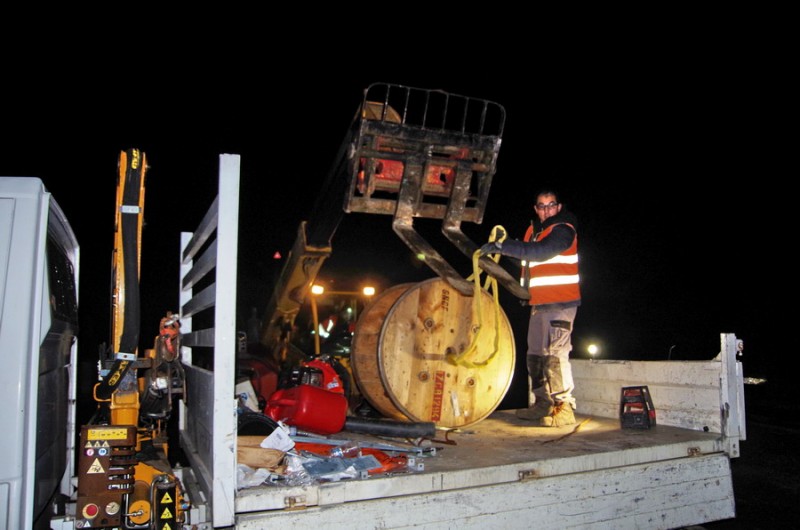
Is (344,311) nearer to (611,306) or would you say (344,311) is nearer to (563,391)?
(563,391)

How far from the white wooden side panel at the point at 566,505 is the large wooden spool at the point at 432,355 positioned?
149 centimetres

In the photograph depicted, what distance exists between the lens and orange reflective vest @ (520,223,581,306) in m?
5.30

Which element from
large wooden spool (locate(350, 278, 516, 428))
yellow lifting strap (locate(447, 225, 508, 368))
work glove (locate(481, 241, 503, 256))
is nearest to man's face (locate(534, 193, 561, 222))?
yellow lifting strap (locate(447, 225, 508, 368))

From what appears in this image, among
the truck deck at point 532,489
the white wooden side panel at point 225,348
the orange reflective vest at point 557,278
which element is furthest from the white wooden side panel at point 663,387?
the white wooden side panel at point 225,348

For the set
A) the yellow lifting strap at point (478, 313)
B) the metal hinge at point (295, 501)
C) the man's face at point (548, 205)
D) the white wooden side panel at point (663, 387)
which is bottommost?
the metal hinge at point (295, 501)

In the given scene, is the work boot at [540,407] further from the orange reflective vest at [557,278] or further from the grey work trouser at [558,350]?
the orange reflective vest at [557,278]

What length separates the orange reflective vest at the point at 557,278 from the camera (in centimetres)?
530

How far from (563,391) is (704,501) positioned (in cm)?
149

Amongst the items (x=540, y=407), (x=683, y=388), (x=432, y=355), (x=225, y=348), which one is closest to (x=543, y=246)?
(x=432, y=355)

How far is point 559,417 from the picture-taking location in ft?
16.7

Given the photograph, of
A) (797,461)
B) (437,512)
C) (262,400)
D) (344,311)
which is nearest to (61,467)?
(262,400)

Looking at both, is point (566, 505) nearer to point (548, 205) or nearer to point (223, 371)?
point (223, 371)

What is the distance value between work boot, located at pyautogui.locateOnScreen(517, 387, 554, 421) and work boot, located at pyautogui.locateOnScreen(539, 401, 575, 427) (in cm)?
10

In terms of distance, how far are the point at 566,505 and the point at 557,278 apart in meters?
2.30
